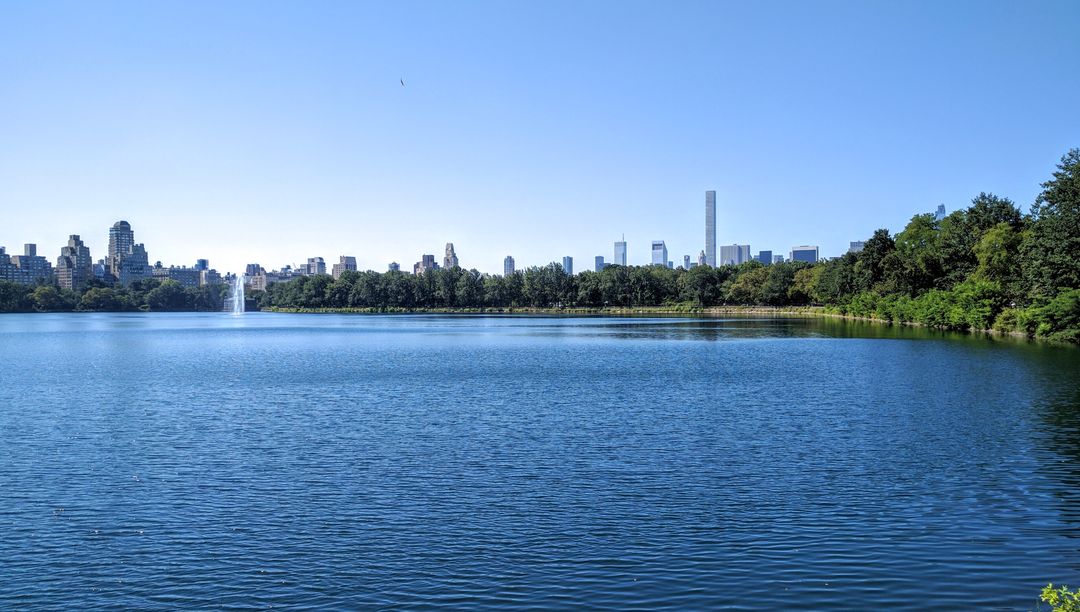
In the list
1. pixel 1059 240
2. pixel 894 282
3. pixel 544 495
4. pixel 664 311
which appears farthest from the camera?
pixel 664 311

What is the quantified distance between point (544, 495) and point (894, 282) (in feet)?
297

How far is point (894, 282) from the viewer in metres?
97.0

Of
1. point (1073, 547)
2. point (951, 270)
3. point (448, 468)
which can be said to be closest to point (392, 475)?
point (448, 468)

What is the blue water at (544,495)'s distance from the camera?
37.7ft

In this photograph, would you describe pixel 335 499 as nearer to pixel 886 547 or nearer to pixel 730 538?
pixel 730 538

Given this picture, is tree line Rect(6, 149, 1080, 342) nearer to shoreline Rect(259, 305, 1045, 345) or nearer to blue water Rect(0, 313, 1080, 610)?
shoreline Rect(259, 305, 1045, 345)

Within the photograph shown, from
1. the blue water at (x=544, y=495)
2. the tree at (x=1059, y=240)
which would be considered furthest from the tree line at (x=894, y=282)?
the blue water at (x=544, y=495)

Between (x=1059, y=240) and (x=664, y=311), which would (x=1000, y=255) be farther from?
(x=664, y=311)

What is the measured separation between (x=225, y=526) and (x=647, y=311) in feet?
480

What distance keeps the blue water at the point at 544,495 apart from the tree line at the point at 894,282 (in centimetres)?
2418

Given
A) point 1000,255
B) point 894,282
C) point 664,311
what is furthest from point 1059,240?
point 664,311

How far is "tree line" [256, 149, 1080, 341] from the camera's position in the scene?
54281mm

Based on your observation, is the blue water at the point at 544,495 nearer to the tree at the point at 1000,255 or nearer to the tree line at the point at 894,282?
the tree line at the point at 894,282

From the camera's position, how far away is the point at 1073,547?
12.8 metres
